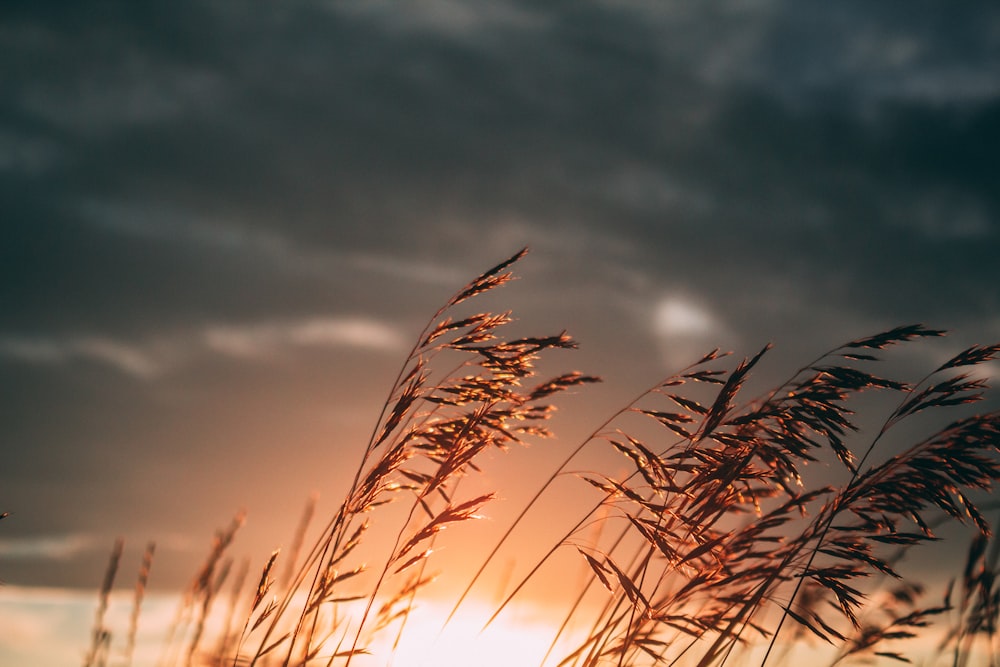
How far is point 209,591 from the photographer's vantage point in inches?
159

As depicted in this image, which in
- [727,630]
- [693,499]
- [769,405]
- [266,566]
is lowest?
[727,630]

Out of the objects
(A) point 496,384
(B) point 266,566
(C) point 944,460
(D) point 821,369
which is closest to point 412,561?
(B) point 266,566

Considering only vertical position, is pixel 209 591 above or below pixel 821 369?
below

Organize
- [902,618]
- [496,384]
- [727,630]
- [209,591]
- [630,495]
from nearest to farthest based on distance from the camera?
[727,630], [630,495], [496,384], [902,618], [209,591]

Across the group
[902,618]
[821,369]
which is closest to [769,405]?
[821,369]

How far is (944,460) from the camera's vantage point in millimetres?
2850

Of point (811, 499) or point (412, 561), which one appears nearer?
point (412, 561)

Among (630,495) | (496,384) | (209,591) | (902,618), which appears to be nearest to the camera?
(630,495)

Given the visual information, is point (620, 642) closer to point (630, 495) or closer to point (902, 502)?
point (630, 495)

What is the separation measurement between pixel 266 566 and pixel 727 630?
5.21ft

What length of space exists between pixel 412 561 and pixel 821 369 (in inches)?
64.7

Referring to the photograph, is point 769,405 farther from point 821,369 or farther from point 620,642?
point 620,642

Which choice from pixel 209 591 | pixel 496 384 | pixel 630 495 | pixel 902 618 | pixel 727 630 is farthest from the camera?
pixel 209 591

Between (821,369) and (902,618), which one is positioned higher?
(821,369)
